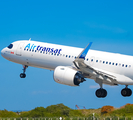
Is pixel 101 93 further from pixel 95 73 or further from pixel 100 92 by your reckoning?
pixel 95 73

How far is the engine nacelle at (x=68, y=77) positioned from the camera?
135ft

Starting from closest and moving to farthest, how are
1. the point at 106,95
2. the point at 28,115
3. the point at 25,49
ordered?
1. the point at 106,95
2. the point at 25,49
3. the point at 28,115

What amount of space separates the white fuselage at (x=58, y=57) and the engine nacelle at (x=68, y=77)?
3.00m

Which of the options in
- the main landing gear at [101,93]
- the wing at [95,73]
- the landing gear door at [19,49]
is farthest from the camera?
the landing gear door at [19,49]

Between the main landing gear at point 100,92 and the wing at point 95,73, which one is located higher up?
the wing at point 95,73

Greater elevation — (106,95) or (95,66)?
(95,66)

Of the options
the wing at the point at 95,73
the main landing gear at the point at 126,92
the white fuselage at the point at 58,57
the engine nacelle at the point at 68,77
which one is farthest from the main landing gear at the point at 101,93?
the main landing gear at the point at 126,92

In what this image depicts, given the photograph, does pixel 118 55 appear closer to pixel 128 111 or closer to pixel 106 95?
Answer: pixel 106 95

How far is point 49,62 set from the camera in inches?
1811

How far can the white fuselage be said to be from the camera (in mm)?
43125

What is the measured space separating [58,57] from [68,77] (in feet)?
16.6

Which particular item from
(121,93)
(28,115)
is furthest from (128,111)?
(121,93)

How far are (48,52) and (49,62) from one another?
1.22 metres

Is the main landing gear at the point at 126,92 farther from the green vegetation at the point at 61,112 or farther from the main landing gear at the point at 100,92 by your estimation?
the green vegetation at the point at 61,112
